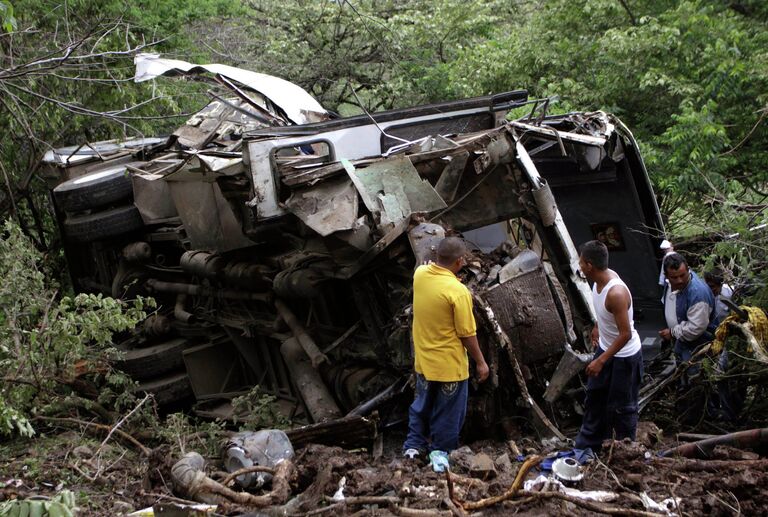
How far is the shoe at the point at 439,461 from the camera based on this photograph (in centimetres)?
480

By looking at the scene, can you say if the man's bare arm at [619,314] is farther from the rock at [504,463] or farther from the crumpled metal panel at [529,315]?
the rock at [504,463]

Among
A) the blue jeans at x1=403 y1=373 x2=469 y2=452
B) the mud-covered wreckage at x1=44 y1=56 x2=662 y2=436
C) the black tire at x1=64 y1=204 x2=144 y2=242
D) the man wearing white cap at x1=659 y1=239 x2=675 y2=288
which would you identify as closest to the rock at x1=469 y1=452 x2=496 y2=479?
the blue jeans at x1=403 y1=373 x2=469 y2=452

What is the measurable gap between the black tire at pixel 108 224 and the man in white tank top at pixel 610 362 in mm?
5506

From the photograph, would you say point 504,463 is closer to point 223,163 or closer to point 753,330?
point 753,330

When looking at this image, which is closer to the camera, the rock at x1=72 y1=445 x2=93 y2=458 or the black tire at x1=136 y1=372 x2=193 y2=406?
the rock at x1=72 y1=445 x2=93 y2=458

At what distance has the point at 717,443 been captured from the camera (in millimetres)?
4828

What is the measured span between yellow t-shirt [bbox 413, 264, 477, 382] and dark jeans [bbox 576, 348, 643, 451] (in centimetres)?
83

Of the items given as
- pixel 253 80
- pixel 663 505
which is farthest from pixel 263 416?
pixel 253 80

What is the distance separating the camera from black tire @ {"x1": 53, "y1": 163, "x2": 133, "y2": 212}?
28.7ft

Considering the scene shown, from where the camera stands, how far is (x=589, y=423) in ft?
16.8

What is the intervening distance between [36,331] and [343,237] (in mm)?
2402

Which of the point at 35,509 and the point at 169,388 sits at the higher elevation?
the point at 35,509

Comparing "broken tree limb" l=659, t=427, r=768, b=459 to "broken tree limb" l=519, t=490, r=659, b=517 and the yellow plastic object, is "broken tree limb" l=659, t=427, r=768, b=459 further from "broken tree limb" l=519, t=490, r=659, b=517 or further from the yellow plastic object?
"broken tree limb" l=519, t=490, r=659, b=517

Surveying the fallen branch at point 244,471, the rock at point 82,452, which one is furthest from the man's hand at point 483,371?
the rock at point 82,452
